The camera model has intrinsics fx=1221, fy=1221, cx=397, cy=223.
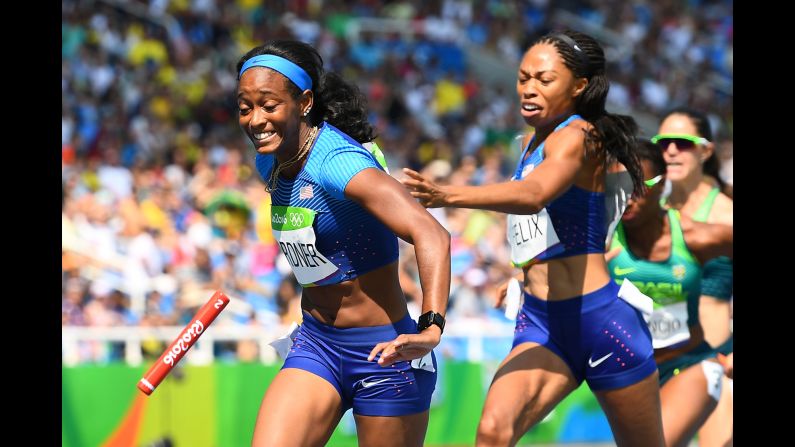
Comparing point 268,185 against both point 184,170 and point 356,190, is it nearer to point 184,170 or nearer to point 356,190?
point 356,190

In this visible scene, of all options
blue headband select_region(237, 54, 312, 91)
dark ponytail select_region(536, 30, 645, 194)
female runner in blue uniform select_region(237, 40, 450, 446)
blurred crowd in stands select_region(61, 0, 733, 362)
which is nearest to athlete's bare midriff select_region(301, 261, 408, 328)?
female runner in blue uniform select_region(237, 40, 450, 446)

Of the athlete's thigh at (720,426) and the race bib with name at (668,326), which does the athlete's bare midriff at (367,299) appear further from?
the athlete's thigh at (720,426)

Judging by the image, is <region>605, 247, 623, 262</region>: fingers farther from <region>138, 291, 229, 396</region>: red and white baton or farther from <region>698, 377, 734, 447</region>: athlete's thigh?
<region>138, 291, 229, 396</region>: red and white baton

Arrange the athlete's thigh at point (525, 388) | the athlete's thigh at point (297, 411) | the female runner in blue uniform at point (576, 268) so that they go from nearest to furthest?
the athlete's thigh at point (297, 411) < the athlete's thigh at point (525, 388) < the female runner in blue uniform at point (576, 268)

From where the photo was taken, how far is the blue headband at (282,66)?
16.0ft

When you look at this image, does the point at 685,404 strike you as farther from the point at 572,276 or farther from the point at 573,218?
the point at 573,218

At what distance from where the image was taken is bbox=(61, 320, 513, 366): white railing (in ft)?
36.2

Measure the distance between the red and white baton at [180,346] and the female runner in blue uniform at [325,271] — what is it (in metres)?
0.37

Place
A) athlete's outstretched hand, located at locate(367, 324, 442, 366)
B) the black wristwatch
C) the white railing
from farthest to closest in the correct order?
the white railing → the black wristwatch → athlete's outstretched hand, located at locate(367, 324, 442, 366)

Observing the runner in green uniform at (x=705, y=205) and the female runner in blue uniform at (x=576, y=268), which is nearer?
the female runner in blue uniform at (x=576, y=268)

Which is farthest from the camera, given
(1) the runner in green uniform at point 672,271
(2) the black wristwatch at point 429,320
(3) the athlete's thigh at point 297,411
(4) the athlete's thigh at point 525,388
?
(1) the runner in green uniform at point 672,271

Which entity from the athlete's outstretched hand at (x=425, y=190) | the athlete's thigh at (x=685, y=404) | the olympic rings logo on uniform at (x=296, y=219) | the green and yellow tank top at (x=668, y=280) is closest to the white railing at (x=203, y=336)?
the green and yellow tank top at (x=668, y=280)

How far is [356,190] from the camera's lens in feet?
15.0
